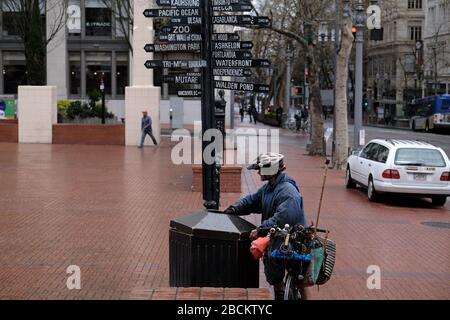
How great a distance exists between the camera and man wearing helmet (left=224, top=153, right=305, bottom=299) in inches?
250

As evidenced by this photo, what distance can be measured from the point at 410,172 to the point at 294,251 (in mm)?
11046

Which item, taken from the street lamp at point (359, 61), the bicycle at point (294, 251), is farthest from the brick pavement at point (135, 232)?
the street lamp at point (359, 61)

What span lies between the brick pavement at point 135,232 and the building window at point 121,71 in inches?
1228

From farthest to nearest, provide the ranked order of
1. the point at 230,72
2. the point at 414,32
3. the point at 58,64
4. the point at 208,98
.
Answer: the point at 414,32 → the point at 58,64 → the point at 230,72 → the point at 208,98

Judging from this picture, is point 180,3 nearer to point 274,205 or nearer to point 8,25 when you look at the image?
point 274,205

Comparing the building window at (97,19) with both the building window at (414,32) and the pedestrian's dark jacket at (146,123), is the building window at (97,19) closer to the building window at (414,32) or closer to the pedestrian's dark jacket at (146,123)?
the pedestrian's dark jacket at (146,123)

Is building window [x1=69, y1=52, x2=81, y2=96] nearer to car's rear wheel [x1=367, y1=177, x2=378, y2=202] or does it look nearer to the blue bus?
the blue bus

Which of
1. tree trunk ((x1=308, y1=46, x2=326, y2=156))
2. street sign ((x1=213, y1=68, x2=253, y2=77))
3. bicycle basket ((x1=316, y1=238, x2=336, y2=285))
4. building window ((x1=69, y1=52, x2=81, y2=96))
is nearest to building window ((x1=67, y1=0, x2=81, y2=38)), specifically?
building window ((x1=69, y1=52, x2=81, y2=96))

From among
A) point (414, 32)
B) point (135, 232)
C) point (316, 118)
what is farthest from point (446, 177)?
point (414, 32)

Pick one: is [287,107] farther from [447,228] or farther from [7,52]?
[447,228]

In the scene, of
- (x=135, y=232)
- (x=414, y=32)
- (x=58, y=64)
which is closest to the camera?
(x=135, y=232)

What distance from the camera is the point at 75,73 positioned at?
5394 centimetres

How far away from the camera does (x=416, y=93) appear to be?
274ft

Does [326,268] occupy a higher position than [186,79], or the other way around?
[186,79]
